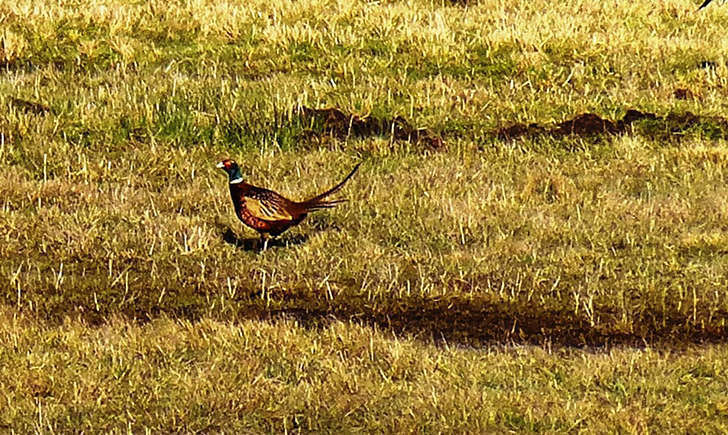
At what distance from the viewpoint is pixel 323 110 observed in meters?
12.6

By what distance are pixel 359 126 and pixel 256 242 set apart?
3340 millimetres

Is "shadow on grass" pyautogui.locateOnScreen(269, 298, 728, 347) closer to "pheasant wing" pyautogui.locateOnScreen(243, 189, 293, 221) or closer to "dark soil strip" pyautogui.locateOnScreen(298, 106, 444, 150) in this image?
"pheasant wing" pyautogui.locateOnScreen(243, 189, 293, 221)

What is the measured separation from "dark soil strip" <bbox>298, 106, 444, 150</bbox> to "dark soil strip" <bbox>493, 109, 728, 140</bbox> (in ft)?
2.42

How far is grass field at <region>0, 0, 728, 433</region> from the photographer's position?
6648 mm

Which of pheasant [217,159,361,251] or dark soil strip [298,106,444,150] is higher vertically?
pheasant [217,159,361,251]

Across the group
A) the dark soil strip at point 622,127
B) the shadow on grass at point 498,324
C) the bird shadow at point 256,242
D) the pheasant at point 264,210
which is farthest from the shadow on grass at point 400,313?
the dark soil strip at point 622,127

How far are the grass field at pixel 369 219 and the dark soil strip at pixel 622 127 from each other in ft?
0.11

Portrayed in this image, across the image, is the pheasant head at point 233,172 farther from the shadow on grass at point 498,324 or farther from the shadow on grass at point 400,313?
the shadow on grass at point 498,324

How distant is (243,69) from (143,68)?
106cm

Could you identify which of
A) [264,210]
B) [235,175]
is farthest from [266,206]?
[235,175]

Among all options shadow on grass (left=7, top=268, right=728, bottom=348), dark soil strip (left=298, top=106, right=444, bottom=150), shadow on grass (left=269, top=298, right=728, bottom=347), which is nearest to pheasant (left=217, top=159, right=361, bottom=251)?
shadow on grass (left=7, top=268, right=728, bottom=348)

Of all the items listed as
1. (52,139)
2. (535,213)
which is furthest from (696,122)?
(52,139)

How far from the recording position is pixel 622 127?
12625 mm

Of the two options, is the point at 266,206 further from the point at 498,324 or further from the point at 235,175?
the point at 498,324
